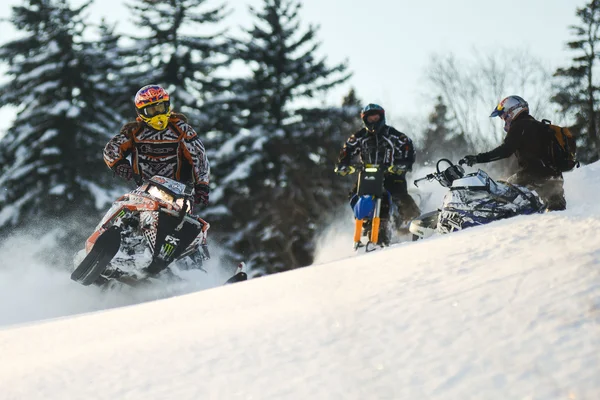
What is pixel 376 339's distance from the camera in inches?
95.7

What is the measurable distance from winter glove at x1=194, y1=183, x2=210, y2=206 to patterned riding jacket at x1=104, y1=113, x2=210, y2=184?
2.3 inches

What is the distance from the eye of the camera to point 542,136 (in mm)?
7090

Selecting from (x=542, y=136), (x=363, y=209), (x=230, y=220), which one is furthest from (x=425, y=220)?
(x=230, y=220)

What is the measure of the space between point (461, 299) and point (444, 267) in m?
0.66

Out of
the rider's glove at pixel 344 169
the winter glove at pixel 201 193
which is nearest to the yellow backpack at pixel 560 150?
the rider's glove at pixel 344 169

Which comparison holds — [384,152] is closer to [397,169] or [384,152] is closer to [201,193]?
[397,169]

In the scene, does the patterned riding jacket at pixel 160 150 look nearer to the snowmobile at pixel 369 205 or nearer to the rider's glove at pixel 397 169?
the snowmobile at pixel 369 205

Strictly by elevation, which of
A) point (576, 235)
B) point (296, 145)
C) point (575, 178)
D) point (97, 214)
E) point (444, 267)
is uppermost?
point (575, 178)

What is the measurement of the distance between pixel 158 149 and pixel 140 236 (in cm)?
112

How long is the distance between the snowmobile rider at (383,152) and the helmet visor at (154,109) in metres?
2.41

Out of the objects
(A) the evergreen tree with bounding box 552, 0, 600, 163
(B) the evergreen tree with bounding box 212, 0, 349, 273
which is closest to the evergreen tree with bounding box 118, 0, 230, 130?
(B) the evergreen tree with bounding box 212, 0, 349, 273

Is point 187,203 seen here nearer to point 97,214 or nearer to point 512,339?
point 512,339

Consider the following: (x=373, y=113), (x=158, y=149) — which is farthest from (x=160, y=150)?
(x=373, y=113)

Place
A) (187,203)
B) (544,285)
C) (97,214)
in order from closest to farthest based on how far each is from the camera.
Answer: (544,285), (187,203), (97,214)
